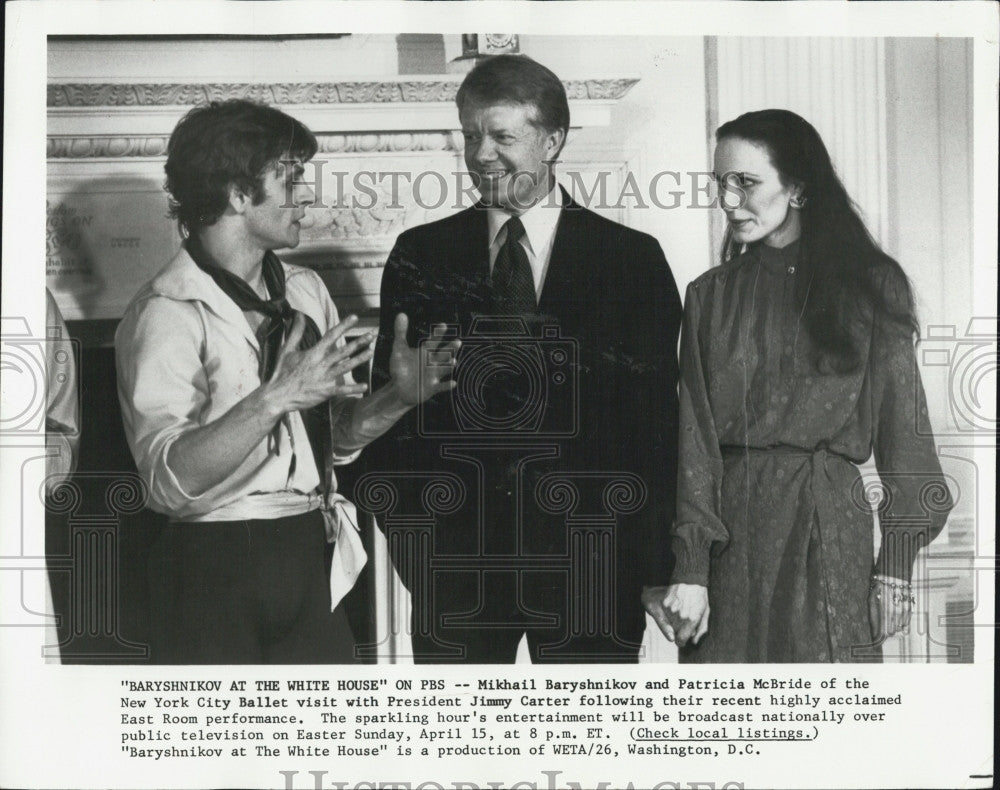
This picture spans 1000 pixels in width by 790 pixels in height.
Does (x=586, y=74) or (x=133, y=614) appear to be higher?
(x=586, y=74)

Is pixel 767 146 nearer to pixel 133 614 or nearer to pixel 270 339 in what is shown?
pixel 270 339

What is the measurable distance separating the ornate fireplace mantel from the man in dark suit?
10cm

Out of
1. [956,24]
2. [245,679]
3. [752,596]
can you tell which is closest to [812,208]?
[956,24]

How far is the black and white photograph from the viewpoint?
11.9 ft

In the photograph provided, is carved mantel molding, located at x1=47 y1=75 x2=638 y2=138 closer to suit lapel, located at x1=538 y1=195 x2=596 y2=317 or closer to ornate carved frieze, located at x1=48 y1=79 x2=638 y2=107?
ornate carved frieze, located at x1=48 y1=79 x2=638 y2=107

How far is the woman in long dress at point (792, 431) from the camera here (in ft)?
11.9

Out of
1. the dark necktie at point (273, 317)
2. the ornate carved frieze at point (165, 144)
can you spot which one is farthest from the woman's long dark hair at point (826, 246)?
the dark necktie at point (273, 317)

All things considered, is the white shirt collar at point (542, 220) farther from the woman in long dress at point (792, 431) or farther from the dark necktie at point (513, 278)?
the woman in long dress at point (792, 431)

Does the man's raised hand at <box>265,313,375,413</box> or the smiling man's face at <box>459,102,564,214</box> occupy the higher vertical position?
the smiling man's face at <box>459,102,564,214</box>

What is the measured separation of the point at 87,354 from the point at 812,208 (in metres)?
2.51

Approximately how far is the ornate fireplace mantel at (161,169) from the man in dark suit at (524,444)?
105mm

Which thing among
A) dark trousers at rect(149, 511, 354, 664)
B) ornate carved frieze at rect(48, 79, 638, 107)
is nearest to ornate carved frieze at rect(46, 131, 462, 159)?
ornate carved frieze at rect(48, 79, 638, 107)

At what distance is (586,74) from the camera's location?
12.1ft

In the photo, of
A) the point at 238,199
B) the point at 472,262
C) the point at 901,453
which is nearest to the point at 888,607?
the point at 901,453
